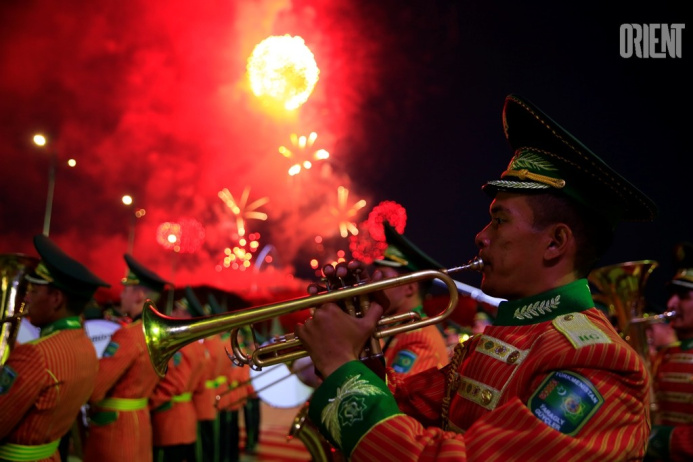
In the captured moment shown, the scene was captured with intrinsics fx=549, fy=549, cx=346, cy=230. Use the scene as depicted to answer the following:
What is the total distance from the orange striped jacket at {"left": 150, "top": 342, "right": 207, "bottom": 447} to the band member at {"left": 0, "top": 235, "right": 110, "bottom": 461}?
9.18 ft

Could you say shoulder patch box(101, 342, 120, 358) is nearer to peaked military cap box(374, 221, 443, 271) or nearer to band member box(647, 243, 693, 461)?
peaked military cap box(374, 221, 443, 271)

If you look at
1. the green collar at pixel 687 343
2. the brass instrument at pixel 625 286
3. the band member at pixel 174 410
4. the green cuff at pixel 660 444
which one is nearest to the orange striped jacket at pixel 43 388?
the band member at pixel 174 410

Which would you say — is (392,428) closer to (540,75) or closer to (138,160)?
(540,75)

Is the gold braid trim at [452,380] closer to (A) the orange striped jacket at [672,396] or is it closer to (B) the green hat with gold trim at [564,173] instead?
(B) the green hat with gold trim at [564,173]

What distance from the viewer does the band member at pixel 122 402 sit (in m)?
5.31

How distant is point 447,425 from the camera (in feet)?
7.12

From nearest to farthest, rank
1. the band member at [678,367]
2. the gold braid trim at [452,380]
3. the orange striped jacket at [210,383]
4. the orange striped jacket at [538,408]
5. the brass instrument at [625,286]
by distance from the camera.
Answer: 1. the orange striped jacket at [538,408]
2. the gold braid trim at [452,380]
3. the band member at [678,367]
4. the brass instrument at [625,286]
5. the orange striped jacket at [210,383]

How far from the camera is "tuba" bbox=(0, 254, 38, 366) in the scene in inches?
184

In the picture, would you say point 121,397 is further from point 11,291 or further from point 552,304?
point 552,304

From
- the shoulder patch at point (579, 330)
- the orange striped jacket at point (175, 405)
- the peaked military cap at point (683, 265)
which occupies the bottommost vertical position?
the orange striped jacket at point (175, 405)

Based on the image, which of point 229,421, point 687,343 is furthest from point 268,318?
point 229,421

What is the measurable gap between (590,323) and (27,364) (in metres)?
3.69

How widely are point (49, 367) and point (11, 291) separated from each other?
4.11 ft

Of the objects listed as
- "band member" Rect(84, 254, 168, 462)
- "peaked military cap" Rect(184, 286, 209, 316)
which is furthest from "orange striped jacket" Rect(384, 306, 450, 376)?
"peaked military cap" Rect(184, 286, 209, 316)
